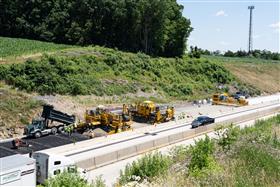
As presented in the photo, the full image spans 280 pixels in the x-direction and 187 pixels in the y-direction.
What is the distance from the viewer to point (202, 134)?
37.1 m

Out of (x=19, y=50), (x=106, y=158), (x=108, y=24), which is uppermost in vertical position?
(x=108, y=24)

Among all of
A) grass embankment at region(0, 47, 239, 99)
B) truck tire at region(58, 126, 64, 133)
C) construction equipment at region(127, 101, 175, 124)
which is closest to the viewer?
truck tire at region(58, 126, 64, 133)

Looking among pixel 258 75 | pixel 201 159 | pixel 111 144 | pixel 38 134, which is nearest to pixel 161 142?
pixel 111 144

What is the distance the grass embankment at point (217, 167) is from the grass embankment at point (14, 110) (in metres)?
17.4

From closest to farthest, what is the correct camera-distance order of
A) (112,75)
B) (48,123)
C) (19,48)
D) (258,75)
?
(48,123), (112,75), (19,48), (258,75)

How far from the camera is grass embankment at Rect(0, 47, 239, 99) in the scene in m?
44.8

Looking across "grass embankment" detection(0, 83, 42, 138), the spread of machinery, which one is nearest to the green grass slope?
"grass embankment" detection(0, 83, 42, 138)

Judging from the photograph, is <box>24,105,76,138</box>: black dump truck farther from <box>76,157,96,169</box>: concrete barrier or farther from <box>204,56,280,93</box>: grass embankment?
<box>204,56,280,93</box>: grass embankment

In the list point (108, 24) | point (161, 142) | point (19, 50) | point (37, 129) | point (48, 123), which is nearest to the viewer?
point (161, 142)

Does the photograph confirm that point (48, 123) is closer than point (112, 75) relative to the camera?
Yes

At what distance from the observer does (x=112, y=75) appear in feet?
182

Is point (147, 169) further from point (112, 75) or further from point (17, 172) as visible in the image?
point (112, 75)

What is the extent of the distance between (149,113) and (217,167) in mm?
26568

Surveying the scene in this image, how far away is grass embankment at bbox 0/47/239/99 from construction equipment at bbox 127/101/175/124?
7.22 meters
